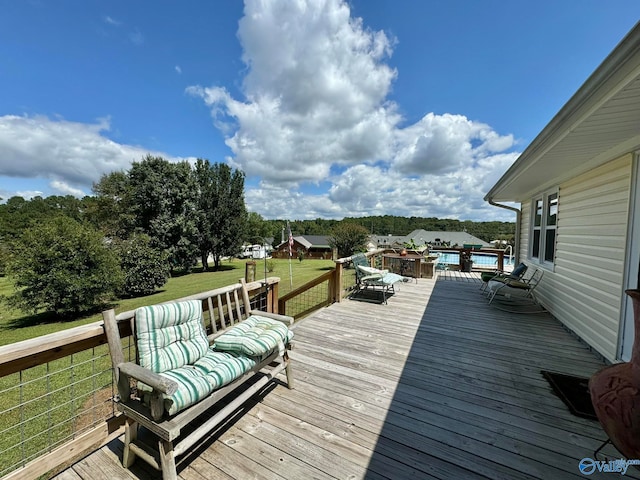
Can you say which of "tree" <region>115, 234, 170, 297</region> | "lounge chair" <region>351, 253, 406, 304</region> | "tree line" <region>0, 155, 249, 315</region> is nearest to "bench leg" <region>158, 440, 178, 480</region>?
"lounge chair" <region>351, 253, 406, 304</region>

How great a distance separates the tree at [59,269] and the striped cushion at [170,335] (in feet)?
30.8

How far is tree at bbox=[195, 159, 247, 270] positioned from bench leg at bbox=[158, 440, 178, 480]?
19026 mm

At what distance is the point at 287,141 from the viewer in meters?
13.7

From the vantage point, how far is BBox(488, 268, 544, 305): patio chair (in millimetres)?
4957

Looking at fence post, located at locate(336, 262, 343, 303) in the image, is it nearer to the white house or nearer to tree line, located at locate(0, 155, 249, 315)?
the white house

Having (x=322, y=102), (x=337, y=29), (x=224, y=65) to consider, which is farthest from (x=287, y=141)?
(x=337, y=29)

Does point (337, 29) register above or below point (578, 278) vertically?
above

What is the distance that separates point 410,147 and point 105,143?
28946mm

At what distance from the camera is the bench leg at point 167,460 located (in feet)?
4.43

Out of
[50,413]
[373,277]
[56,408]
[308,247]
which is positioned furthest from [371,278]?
[308,247]

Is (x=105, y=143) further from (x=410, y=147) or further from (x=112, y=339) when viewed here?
(x=112, y=339)

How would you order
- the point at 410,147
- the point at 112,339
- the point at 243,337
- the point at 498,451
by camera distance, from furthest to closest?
the point at 410,147 < the point at 243,337 < the point at 498,451 < the point at 112,339

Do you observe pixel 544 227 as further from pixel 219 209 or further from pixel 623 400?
pixel 219 209

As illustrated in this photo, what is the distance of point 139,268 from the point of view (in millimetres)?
11680
